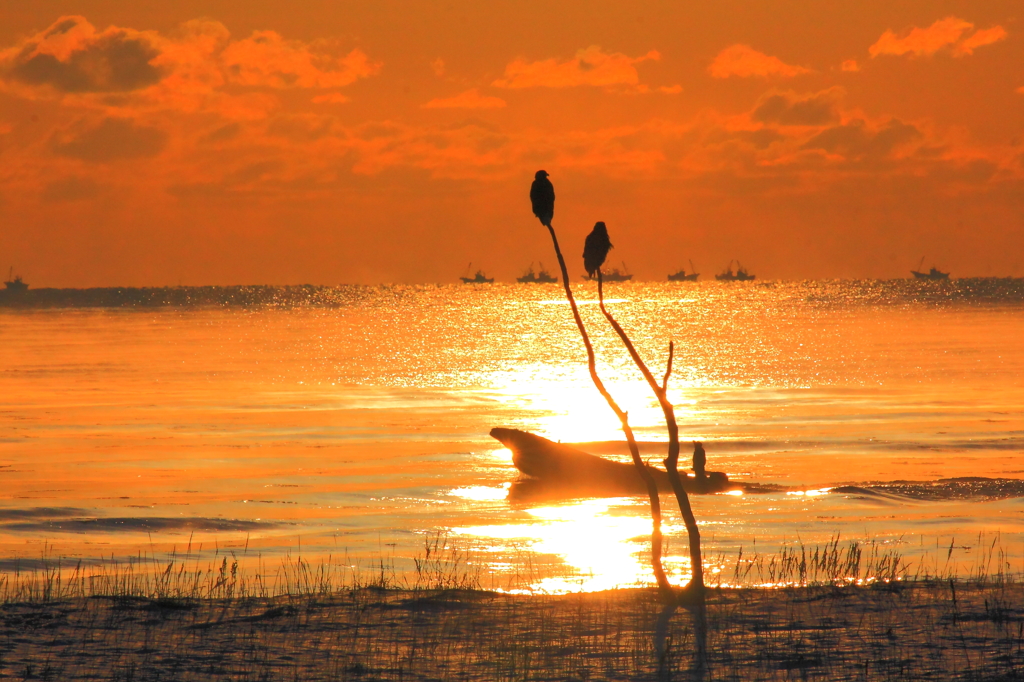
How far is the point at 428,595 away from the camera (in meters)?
16.2

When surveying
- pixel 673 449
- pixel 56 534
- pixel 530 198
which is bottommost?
pixel 56 534

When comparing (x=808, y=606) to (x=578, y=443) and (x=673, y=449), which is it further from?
(x=578, y=443)

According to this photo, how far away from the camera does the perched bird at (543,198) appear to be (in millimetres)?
13531

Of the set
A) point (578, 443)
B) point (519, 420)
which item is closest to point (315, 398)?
point (519, 420)

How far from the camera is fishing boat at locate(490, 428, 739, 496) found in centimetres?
2847

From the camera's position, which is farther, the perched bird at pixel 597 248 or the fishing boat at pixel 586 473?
the fishing boat at pixel 586 473

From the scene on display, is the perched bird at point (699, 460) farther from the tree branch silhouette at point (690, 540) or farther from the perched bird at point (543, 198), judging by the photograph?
the perched bird at point (543, 198)

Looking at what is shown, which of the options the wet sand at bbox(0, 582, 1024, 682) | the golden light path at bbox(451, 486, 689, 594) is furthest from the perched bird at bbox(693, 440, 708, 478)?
the wet sand at bbox(0, 582, 1024, 682)

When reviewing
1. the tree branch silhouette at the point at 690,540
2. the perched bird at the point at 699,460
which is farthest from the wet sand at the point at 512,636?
the perched bird at the point at 699,460

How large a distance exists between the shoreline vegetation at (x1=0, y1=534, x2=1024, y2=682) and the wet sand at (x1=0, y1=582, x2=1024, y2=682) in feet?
0.10

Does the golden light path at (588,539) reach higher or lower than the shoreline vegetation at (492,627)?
lower

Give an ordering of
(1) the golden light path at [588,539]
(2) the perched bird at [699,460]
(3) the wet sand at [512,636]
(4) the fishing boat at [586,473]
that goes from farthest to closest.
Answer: (4) the fishing boat at [586,473], (2) the perched bird at [699,460], (1) the golden light path at [588,539], (3) the wet sand at [512,636]

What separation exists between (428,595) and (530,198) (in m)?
5.82

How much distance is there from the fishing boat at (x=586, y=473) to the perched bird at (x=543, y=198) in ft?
49.3
